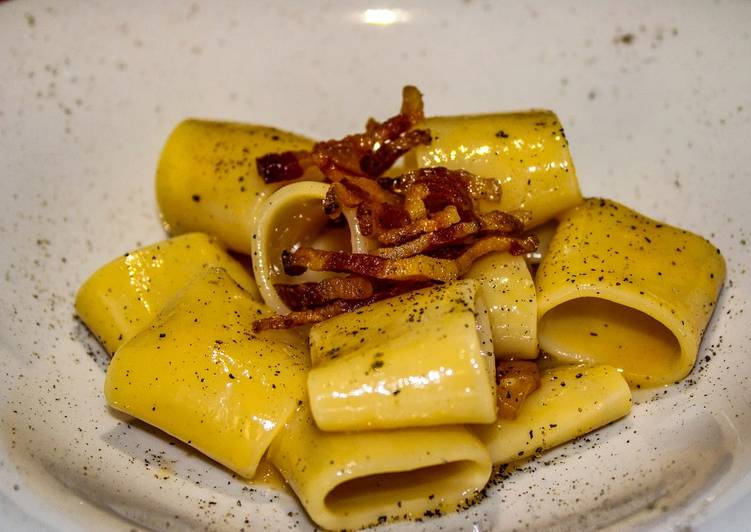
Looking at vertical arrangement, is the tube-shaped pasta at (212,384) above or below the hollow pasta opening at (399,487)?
above

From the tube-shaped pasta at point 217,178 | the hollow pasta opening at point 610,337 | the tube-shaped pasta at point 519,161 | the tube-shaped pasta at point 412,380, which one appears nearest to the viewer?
the tube-shaped pasta at point 412,380

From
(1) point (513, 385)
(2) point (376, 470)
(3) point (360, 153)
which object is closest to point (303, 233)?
(3) point (360, 153)

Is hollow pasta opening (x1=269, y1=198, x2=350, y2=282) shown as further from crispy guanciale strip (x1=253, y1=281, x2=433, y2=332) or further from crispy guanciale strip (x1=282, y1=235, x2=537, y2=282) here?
crispy guanciale strip (x1=253, y1=281, x2=433, y2=332)

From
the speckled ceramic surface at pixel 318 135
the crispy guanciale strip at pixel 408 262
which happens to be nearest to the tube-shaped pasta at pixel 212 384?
the speckled ceramic surface at pixel 318 135

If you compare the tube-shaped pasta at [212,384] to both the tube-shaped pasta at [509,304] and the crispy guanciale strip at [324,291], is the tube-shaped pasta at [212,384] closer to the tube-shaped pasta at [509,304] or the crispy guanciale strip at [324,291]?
the crispy guanciale strip at [324,291]

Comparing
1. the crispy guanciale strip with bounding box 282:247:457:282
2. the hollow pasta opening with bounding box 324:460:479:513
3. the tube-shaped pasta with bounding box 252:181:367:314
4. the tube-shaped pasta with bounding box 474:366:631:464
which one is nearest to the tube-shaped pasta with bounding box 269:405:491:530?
the hollow pasta opening with bounding box 324:460:479:513

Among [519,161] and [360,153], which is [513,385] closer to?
[519,161]
